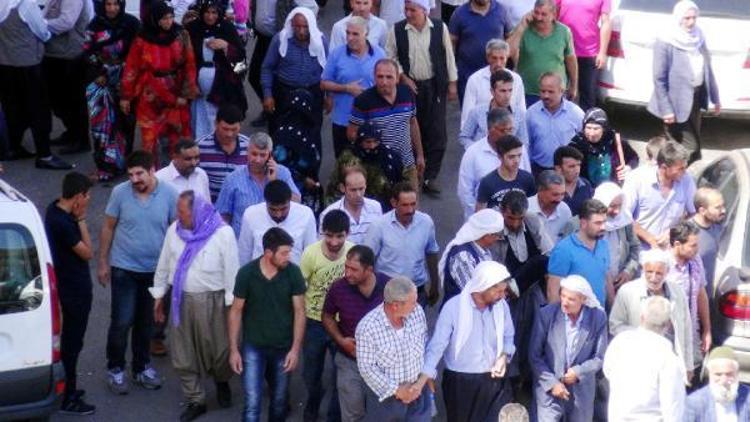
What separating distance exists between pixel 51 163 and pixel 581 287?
6.30 metres

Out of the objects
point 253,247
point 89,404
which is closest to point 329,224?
point 253,247

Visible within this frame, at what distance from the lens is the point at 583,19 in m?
13.9

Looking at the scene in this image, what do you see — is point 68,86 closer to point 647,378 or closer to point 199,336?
point 199,336

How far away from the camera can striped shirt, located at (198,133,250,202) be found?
11055mm

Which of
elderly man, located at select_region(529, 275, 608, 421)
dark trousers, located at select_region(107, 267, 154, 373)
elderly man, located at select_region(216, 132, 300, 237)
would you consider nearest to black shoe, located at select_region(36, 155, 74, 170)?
elderly man, located at select_region(216, 132, 300, 237)

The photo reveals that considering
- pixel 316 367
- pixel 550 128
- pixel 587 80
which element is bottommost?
pixel 316 367

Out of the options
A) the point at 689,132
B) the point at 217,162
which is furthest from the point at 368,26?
the point at 689,132

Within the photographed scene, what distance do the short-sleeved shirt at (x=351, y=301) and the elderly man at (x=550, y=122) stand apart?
9.90 feet

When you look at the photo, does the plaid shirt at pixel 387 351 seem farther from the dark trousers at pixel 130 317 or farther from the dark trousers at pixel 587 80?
the dark trousers at pixel 587 80

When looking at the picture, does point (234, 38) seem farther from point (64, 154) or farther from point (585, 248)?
point (585, 248)

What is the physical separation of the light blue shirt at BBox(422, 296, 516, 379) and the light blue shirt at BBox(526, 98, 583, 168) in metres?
2.82

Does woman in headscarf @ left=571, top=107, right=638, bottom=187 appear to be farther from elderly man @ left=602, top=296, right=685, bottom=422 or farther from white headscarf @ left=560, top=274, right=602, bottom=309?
elderly man @ left=602, top=296, right=685, bottom=422

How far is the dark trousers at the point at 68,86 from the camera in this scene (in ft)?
45.2

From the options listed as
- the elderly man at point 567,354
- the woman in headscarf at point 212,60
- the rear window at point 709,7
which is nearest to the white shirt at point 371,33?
the woman in headscarf at point 212,60
